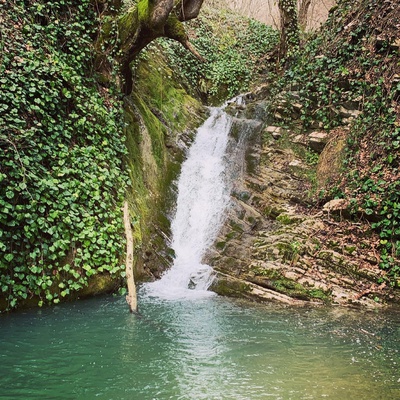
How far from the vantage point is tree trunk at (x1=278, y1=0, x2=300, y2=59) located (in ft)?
45.5

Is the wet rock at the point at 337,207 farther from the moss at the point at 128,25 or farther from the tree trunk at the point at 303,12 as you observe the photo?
the tree trunk at the point at 303,12

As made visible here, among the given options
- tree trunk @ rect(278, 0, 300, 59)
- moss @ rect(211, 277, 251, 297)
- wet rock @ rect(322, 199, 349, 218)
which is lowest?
moss @ rect(211, 277, 251, 297)

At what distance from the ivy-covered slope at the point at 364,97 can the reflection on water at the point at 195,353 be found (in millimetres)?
2634

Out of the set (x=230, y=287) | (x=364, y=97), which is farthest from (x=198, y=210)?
(x=364, y=97)

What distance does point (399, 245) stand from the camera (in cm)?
777

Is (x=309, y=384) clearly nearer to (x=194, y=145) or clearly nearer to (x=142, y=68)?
(x=194, y=145)

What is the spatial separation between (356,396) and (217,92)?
1397 centimetres

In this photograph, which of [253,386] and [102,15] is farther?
[102,15]

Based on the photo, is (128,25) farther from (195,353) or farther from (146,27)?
(195,353)

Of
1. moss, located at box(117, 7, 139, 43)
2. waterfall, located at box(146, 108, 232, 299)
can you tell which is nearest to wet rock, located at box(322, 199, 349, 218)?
waterfall, located at box(146, 108, 232, 299)

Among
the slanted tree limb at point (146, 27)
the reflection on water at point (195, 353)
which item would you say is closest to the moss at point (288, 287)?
the reflection on water at point (195, 353)

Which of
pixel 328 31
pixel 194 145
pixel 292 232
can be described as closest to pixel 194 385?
pixel 292 232

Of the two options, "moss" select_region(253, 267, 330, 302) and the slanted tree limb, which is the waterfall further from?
the slanted tree limb

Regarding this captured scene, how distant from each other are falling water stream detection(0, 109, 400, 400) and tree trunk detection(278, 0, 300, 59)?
35.8 feet
